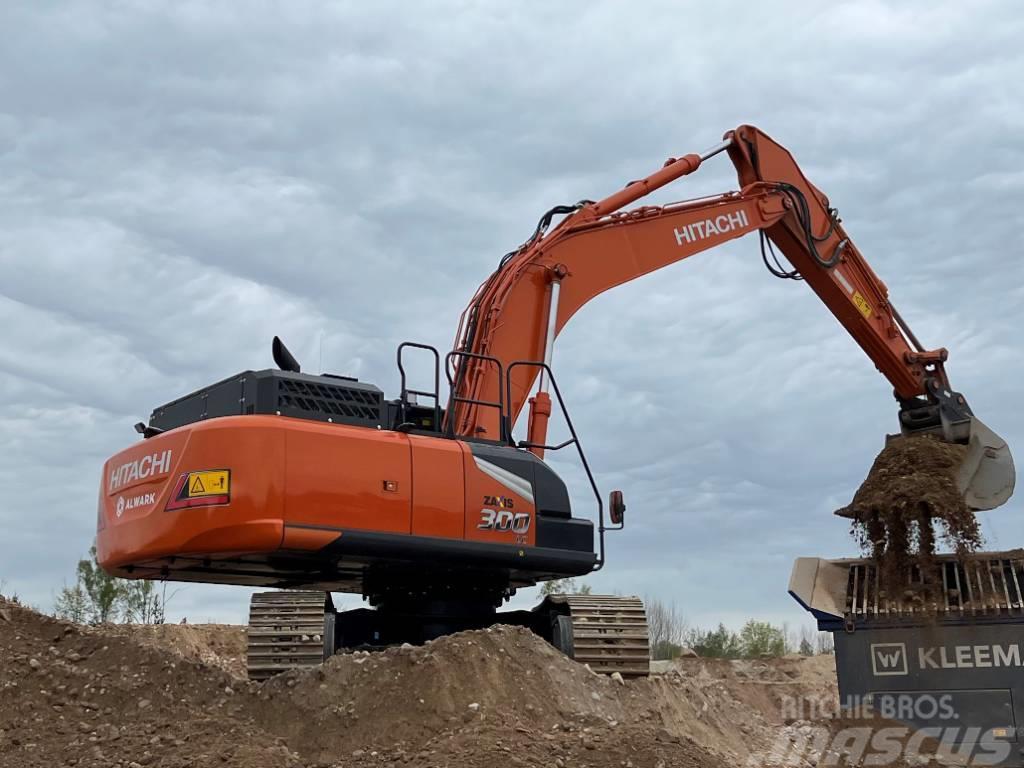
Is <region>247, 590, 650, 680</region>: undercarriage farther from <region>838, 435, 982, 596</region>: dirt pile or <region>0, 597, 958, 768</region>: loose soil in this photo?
<region>838, 435, 982, 596</region>: dirt pile

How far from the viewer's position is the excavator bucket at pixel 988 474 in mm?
11914

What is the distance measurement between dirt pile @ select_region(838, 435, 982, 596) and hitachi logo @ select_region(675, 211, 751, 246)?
2.97 meters

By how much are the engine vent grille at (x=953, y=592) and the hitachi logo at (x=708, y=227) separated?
372 cm

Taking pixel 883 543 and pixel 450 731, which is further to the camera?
pixel 883 543

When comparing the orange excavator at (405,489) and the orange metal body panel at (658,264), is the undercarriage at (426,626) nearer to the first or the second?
the orange excavator at (405,489)

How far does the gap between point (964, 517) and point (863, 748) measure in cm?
251

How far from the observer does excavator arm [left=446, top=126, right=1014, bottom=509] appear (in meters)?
9.71

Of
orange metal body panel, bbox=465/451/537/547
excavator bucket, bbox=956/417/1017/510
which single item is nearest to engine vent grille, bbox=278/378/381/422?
orange metal body panel, bbox=465/451/537/547

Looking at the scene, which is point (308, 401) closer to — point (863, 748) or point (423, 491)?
point (423, 491)

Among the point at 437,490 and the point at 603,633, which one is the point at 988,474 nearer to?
the point at 603,633

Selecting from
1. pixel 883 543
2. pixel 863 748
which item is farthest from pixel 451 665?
pixel 883 543

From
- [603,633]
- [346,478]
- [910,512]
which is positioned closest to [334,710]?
[346,478]

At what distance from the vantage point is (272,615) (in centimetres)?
986

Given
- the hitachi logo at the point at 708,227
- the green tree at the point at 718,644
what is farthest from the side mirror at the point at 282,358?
the green tree at the point at 718,644
